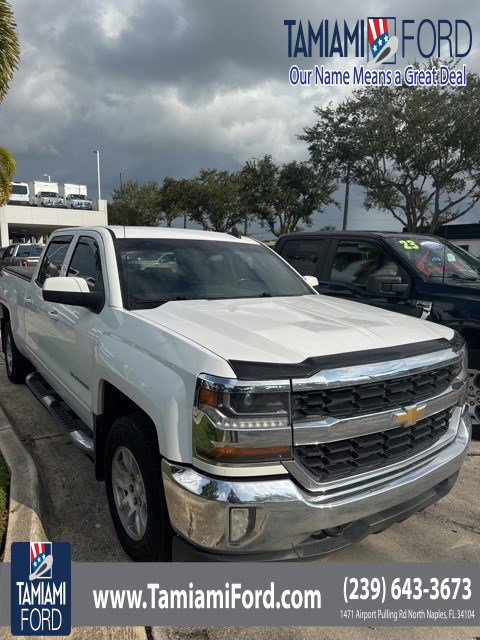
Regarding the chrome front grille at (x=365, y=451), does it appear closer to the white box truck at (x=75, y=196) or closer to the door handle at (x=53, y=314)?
the door handle at (x=53, y=314)

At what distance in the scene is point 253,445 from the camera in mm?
2078

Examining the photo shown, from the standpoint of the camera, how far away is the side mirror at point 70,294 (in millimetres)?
3082

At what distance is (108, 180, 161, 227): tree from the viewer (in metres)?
50.9

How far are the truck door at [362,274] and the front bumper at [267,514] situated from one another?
312 cm

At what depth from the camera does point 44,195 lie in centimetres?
4344

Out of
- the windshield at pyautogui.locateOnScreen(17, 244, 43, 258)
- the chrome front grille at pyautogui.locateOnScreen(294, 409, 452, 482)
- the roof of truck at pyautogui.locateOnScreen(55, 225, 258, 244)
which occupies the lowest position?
the chrome front grille at pyautogui.locateOnScreen(294, 409, 452, 482)

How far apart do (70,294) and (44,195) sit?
44693 mm

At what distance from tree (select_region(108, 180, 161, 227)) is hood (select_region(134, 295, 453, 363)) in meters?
48.5

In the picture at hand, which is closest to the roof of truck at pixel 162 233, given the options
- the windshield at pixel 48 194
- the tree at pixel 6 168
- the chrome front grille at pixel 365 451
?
the chrome front grille at pixel 365 451

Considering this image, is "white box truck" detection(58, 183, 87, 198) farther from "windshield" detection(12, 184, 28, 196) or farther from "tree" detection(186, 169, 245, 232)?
"tree" detection(186, 169, 245, 232)

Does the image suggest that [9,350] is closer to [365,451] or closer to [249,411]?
[249,411]

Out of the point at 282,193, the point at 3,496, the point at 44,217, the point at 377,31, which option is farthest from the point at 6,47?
the point at 44,217

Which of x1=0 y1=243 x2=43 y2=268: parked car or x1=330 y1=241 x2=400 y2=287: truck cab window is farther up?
x1=0 y1=243 x2=43 y2=268: parked car

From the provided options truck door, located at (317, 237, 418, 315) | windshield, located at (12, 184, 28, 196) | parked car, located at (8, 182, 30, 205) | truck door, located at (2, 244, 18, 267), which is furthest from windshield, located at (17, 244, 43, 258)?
windshield, located at (12, 184, 28, 196)
